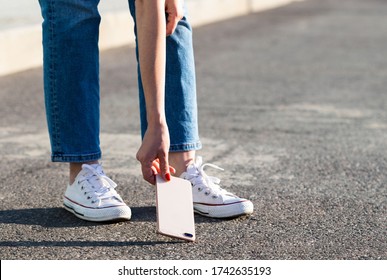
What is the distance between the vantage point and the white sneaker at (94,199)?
298cm

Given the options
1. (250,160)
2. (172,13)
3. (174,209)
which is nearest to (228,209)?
(174,209)

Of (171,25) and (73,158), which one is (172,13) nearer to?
(171,25)

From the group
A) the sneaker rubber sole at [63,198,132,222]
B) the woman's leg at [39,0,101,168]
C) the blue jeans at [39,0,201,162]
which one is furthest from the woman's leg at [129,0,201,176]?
the sneaker rubber sole at [63,198,132,222]

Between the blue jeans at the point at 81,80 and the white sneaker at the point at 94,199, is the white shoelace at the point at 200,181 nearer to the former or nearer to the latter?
the blue jeans at the point at 81,80

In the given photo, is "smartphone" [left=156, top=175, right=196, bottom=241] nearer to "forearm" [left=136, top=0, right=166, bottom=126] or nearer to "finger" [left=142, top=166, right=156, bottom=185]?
"finger" [left=142, top=166, right=156, bottom=185]

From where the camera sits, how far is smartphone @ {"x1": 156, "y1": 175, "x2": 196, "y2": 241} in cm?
277

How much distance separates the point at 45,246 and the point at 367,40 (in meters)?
6.76

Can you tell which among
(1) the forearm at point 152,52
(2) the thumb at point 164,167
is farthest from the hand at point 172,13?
(2) the thumb at point 164,167

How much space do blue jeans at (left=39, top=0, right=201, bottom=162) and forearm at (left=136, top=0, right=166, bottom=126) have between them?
261 mm

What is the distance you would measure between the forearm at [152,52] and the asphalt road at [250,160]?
40cm

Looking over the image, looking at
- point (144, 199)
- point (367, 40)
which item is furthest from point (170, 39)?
point (367, 40)

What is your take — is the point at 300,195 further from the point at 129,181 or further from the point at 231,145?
the point at 231,145

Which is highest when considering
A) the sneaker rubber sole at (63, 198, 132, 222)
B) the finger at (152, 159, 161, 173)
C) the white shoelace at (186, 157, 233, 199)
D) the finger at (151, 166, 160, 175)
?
the finger at (152, 159, 161, 173)

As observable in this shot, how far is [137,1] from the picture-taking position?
2818mm
